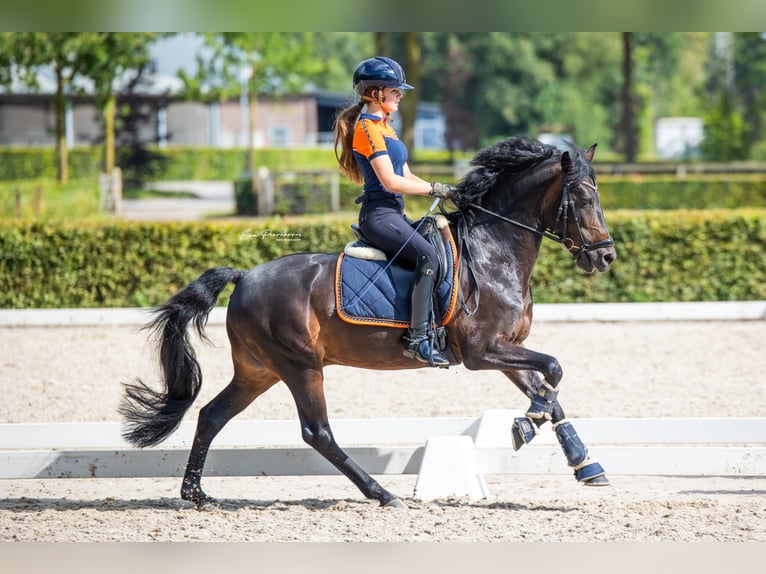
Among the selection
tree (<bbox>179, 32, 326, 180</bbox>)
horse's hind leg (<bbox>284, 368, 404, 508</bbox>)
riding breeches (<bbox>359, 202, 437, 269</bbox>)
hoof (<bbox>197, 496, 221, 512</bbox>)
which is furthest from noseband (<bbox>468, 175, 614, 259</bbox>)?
tree (<bbox>179, 32, 326, 180</bbox>)

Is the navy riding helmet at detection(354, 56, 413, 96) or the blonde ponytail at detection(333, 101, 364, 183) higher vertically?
the navy riding helmet at detection(354, 56, 413, 96)

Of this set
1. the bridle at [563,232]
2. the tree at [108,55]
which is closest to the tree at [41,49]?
the tree at [108,55]

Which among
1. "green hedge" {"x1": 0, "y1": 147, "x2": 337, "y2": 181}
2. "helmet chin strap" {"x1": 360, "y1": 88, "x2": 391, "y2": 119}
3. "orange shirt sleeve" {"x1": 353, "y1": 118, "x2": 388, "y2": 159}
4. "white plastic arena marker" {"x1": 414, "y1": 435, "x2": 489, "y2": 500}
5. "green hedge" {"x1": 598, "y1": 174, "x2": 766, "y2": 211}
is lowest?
"white plastic arena marker" {"x1": 414, "y1": 435, "x2": 489, "y2": 500}

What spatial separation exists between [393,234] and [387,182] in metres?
0.27

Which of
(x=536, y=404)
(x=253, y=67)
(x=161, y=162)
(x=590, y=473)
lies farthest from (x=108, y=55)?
(x=590, y=473)

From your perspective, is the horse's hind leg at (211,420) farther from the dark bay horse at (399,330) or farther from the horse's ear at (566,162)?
the horse's ear at (566,162)

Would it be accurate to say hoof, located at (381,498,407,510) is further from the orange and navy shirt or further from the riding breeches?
the orange and navy shirt

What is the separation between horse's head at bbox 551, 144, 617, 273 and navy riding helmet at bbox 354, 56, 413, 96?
923mm

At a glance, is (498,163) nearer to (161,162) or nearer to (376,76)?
(376,76)

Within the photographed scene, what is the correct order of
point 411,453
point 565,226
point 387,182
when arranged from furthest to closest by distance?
point 411,453 < point 565,226 < point 387,182

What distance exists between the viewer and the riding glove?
16.0 feet

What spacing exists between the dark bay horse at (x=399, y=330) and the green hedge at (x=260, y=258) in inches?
253

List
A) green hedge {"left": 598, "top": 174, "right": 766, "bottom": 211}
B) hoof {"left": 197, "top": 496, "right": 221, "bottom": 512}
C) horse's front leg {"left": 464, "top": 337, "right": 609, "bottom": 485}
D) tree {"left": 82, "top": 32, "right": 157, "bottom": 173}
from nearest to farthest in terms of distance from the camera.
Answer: horse's front leg {"left": 464, "top": 337, "right": 609, "bottom": 485} < hoof {"left": 197, "top": 496, "right": 221, "bottom": 512} < tree {"left": 82, "top": 32, "right": 157, "bottom": 173} < green hedge {"left": 598, "top": 174, "right": 766, "bottom": 211}

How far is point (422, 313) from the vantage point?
4.79m
